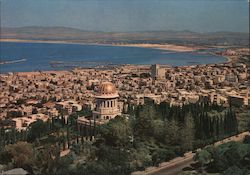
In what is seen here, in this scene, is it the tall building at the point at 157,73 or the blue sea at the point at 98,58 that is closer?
the tall building at the point at 157,73

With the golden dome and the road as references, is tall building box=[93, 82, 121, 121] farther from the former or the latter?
the road

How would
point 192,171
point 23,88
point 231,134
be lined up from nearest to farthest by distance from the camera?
point 192,171 < point 231,134 < point 23,88

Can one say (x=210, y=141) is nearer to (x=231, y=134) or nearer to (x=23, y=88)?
(x=231, y=134)

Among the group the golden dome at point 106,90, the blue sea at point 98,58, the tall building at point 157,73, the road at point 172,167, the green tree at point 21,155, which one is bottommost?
the blue sea at point 98,58

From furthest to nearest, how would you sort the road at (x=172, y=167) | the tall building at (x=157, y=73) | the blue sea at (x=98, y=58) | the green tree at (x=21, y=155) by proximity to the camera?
1. the blue sea at (x=98, y=58)
2. the tall building at (x=157, y=73)
3. the road at (x=172, y=167)
4. the green tree at (x=21, y=155)

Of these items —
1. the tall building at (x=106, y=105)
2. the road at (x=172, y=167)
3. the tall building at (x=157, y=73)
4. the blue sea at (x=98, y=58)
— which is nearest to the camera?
the road at (x=172, y=167)

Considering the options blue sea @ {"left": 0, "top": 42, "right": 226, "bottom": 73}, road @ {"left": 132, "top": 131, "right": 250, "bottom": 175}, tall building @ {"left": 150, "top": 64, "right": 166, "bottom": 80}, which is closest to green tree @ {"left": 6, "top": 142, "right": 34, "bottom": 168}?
road @ {"left": 132, "top": 131, "right": 250, "bottom": 175}

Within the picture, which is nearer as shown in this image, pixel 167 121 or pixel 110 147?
pixel 110 147

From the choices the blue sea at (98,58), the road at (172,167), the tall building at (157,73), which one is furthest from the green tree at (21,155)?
the blue sea at (98,58)

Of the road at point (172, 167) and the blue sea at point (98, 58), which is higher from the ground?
the road at point (172, 167)

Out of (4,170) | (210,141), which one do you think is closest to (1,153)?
(4,170)

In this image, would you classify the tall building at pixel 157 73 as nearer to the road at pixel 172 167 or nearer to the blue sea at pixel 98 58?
the blue sea at pixel 98 58
